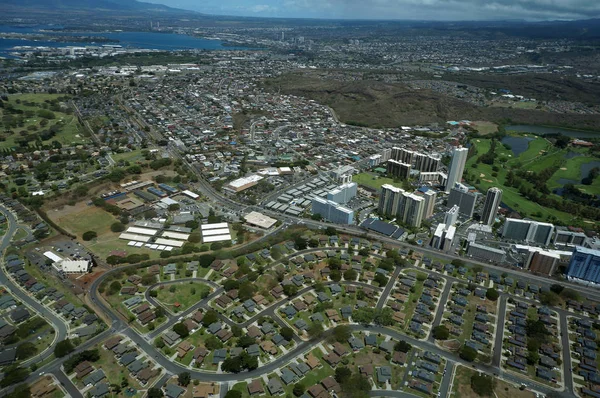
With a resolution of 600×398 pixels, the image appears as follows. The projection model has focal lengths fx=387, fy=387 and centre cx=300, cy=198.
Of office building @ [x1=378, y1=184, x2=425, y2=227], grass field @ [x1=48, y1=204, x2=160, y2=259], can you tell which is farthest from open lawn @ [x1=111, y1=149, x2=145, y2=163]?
office building @ [x1=378, y1=184, x2=425, y2=227]

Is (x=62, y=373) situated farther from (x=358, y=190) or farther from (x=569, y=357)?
(x=358, y=190)

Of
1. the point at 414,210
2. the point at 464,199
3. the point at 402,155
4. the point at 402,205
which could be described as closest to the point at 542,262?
the point at 464,199

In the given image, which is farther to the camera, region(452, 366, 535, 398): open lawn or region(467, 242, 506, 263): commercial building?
region(467, 242, 506, 263): commercial building

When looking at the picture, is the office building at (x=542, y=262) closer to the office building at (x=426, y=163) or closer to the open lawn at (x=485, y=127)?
the office building at (x=426, y=163)

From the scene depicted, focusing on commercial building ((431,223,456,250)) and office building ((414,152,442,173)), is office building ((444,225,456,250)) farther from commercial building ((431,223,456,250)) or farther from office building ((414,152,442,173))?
office building ((414,152,442,173))

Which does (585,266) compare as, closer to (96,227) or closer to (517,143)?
(96,227)
